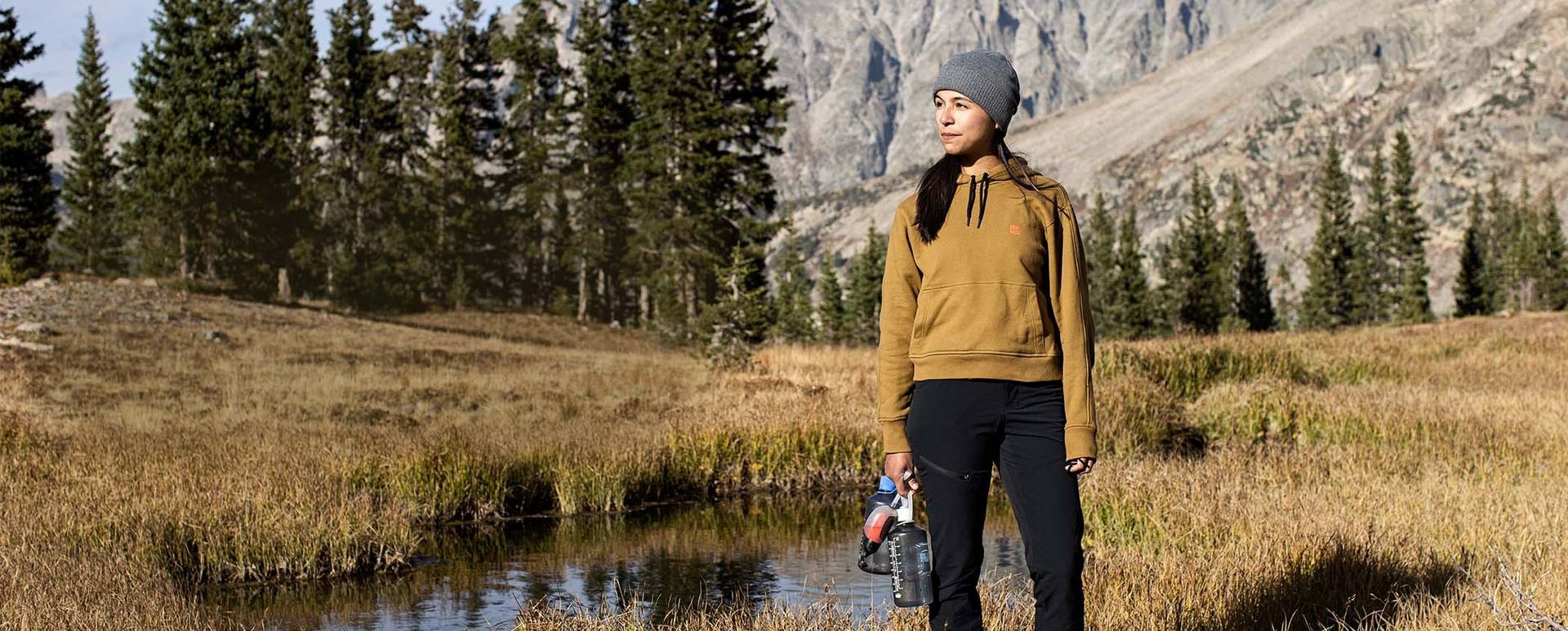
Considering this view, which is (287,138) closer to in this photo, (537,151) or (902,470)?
(537,151)

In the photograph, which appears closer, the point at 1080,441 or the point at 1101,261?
the point at 1080,441

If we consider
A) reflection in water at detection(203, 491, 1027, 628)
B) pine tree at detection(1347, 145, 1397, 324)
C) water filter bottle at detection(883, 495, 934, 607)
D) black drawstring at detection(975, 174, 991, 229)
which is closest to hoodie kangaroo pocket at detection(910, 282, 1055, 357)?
black drawstring at detection(975, 174, 991, 229)

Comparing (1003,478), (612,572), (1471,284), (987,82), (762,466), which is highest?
(1471,284)

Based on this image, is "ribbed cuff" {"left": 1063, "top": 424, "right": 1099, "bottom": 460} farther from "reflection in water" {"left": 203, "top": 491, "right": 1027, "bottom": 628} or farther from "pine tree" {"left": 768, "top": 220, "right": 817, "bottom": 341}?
"pine tree" {"left": 768, "top": 220, "right": 817, "bottom": 341}

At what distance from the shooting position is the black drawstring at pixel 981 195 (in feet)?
14.2

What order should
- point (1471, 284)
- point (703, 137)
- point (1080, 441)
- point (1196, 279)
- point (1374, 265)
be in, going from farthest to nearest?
point (1374, 265) → point (1471, 284) → point (1196, 279) → point (703, 137) → point (1080, 441)

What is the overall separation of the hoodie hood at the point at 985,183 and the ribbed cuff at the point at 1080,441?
77 cm

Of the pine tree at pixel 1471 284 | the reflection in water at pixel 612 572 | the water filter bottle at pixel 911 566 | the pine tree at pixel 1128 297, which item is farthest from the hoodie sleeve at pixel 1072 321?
the pine tree at pixel 1471 284

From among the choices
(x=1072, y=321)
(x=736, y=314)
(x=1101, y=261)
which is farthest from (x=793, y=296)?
(x=1072, y=321)

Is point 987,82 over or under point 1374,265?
under

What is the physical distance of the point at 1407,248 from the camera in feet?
339

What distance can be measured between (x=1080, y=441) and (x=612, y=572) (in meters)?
7.16

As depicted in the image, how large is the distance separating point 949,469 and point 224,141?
167ft

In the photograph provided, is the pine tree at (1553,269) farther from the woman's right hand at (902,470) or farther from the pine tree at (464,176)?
the woman's right hand at (902,470)
